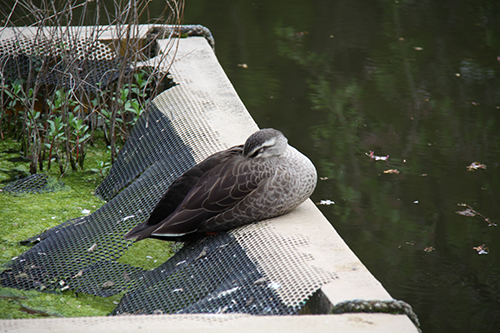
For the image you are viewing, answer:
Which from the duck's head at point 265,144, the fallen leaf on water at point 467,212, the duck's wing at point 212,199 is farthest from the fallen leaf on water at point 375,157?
the duck's wing at point 212,199

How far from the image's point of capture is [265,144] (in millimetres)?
2771

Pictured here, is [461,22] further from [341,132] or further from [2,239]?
[2,239]

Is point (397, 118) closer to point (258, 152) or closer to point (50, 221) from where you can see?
point (258, 152)

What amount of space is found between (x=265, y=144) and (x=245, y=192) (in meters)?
0.29

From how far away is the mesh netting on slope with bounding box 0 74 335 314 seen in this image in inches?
89.4

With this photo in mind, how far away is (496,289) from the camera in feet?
10.5

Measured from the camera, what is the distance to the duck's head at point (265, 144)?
9.09 ft

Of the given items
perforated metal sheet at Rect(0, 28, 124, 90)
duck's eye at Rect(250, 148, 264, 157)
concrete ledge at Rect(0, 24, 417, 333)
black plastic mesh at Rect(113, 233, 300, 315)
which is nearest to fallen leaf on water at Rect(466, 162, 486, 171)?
concrete ledge at Rect(0, 24, 417, 333)

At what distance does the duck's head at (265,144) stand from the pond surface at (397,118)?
1.16 m

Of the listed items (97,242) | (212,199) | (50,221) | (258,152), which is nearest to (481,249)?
(258,152)

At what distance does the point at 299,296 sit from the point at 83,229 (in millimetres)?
1635

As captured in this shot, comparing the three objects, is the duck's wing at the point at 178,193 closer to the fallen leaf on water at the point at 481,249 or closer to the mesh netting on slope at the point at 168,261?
the mesh netting on slope at the point at 168,261

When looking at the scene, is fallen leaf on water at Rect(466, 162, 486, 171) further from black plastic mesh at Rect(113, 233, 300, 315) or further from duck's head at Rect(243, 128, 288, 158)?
black plastic mesh at Rect(113, 233, 300, 315)

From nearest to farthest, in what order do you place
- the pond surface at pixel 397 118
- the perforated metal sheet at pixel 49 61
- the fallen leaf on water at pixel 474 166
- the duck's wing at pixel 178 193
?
the duck's wing at pixel 178 193 < the pond surface at pixel 397 118 < the perforated metal sheet at pixel 49 61 < the fallen leaf on water at pixel 474 166
